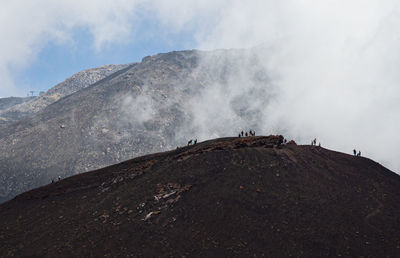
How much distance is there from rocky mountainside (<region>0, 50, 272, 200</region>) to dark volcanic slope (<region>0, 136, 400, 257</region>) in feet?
245

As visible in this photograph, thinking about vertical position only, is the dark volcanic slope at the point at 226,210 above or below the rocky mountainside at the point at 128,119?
below

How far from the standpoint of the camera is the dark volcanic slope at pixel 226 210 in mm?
26844

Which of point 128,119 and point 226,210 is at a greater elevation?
point 128,119

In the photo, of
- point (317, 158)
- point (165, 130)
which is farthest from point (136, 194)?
point (165, 130)

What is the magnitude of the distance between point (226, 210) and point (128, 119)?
11794 centimetres

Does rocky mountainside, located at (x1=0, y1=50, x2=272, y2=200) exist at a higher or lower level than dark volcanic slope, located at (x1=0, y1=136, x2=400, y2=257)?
higher

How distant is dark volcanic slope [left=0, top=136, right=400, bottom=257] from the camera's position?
1057 inches

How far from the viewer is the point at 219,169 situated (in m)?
37.2

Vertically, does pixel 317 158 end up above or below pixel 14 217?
above

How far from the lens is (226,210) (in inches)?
1193

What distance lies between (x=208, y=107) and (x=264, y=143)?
124379 mm

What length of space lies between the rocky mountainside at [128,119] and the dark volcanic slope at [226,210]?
74.5 meters

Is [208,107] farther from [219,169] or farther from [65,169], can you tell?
[219,169]

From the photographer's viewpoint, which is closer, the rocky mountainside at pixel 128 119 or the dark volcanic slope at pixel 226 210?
the dark volcanic slope at pixel 226 210
